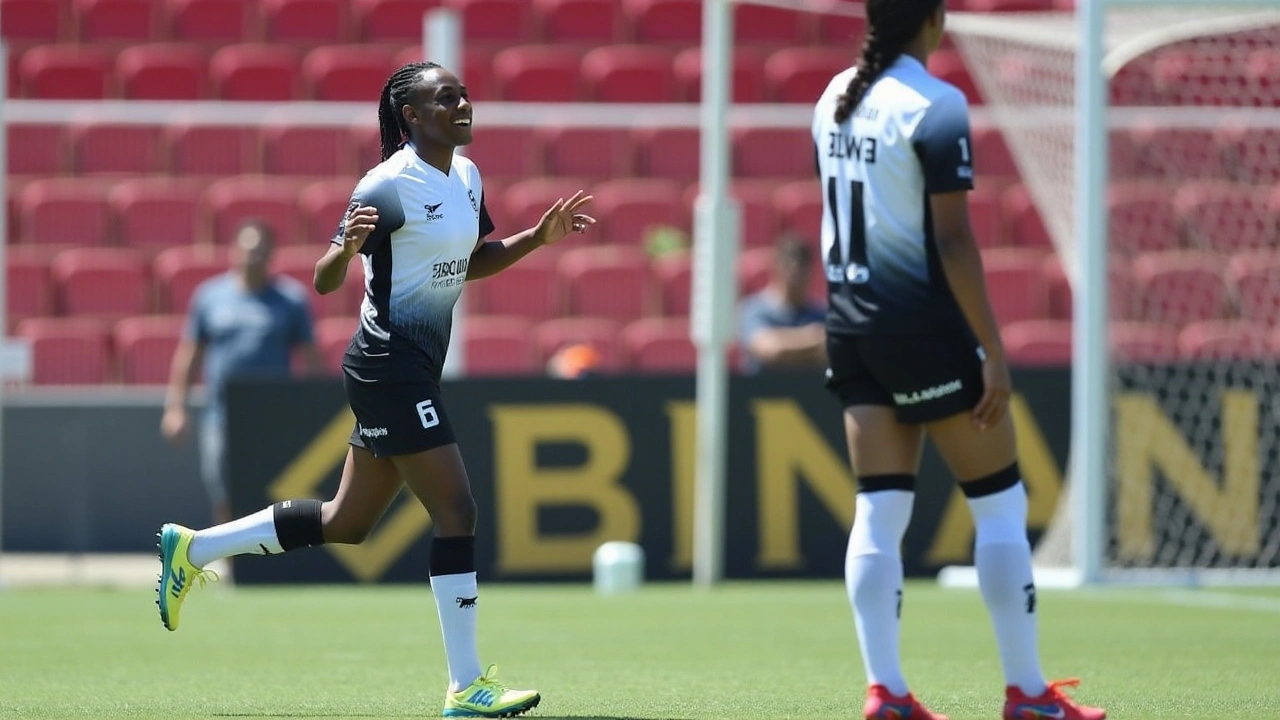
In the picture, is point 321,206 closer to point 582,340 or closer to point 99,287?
point 99,287

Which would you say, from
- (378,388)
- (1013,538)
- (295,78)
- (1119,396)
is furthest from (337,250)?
(295,78)

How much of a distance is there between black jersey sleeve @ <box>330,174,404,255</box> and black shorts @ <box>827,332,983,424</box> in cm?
144

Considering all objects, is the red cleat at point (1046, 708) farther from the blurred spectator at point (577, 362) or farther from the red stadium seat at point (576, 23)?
the red stadium seat at point (576, 23)

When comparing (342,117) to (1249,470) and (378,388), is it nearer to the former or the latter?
(1249,470)

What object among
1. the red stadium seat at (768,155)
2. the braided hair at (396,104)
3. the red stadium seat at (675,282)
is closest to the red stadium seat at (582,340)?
the red stadium seat at (675,282)

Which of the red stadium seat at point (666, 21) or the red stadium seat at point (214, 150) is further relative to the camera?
the red stadium seat at point (666, 21)

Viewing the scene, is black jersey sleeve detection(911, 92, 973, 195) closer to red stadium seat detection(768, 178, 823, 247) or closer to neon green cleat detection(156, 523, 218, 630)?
neon green cleat detection(156, 523, 218, 630)

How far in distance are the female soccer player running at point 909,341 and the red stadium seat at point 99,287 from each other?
11.1m

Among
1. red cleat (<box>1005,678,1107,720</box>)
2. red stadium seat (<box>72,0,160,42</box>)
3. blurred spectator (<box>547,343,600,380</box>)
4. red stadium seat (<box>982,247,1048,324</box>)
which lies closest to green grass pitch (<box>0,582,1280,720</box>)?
red cleat (<box>1005,678,1107,720</box>)

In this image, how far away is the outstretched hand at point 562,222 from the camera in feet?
20.4

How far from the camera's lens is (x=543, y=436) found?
1173 cm

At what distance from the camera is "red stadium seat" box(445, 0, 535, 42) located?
61.8 feet

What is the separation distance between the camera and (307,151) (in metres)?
16.1

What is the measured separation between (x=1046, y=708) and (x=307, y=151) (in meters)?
12.0
